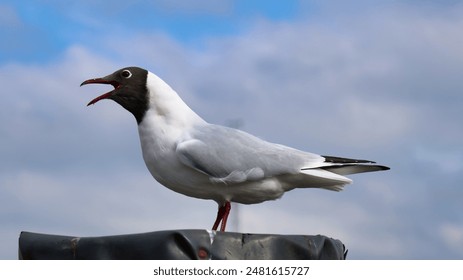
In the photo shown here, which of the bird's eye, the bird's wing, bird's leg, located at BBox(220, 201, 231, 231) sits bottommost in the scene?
bird's leg, located at BBox(220, 201, 231, 231)

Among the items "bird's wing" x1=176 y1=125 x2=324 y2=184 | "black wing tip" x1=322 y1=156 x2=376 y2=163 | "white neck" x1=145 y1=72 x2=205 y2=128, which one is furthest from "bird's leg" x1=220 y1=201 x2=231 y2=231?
"black wing tip" x1=322 y1=156 x2=376 y2=163

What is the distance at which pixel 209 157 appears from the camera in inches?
263

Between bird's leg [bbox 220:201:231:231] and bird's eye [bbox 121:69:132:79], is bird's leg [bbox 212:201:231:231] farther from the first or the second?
bird's eye [bbox 121:69:132:79]

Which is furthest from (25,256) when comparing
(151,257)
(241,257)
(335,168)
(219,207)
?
(335,168)

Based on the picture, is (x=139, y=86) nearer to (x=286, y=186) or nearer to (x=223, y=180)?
(x=223, y=180)

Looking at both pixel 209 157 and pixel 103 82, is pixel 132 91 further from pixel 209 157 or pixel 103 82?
pixel 209 157

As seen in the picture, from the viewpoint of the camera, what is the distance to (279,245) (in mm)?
5297

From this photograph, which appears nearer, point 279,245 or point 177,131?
point 279,245

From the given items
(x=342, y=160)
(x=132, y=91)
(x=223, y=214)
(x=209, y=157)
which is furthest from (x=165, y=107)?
(x=342, y=160)

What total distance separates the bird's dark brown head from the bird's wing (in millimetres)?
608

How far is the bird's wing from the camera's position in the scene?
21.9 feet

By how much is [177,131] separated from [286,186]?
1.26 metres

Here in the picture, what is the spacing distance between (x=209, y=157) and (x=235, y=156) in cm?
28

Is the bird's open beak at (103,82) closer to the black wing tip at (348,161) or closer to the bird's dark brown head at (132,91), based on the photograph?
the bird's dark brown head at (132,91)
